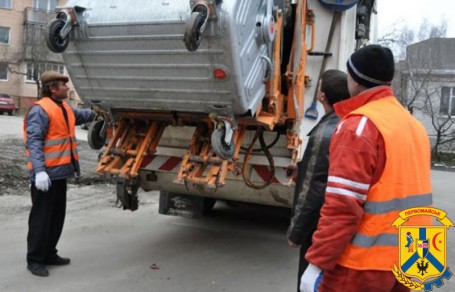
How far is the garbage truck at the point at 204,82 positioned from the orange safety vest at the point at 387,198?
5.32 ft

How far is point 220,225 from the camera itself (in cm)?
602

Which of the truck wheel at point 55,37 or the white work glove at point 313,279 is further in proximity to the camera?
the truck wheel at point 55,37

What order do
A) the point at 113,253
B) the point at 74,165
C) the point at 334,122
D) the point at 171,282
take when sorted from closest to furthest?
the point at 334,122, the point at 171,282, the point at 74,165, the point at 113,253

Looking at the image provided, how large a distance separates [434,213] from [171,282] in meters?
2.57

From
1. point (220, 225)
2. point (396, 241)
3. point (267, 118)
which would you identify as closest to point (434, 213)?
point (396, 241)

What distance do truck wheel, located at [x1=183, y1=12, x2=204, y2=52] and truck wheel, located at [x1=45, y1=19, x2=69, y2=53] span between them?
1077mm

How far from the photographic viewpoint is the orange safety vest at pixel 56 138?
13.9 feet

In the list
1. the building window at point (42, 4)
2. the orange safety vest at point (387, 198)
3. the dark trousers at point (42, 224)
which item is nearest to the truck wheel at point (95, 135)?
the dark trousers at point (42, 224)

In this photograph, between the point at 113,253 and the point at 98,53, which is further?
the point at 113,253

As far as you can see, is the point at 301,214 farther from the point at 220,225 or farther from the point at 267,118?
the point at 220,225

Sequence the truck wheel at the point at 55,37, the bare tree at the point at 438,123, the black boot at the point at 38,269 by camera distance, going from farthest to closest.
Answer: the bare tree at the point at 438,123
the black boot at the point at 38,269
the truck wheel at the point at 55,37

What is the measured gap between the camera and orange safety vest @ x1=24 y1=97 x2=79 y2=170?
13.9 feet

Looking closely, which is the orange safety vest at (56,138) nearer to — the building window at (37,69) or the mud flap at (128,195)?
the mud flap at (128,195)

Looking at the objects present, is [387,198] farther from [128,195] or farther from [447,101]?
[447,101]
